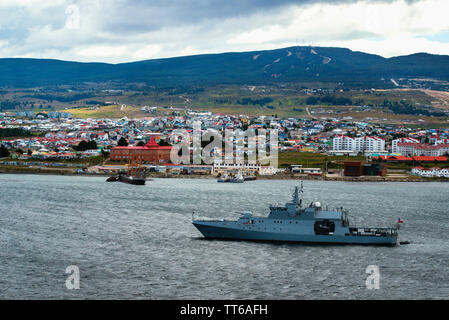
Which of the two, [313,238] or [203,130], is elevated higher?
[203,130]

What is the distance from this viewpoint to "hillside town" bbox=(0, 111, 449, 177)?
64.3m

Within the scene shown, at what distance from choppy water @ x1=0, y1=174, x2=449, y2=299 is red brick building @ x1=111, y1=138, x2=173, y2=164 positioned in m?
27.0

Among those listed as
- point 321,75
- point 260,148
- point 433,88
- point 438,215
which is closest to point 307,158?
point 260,148

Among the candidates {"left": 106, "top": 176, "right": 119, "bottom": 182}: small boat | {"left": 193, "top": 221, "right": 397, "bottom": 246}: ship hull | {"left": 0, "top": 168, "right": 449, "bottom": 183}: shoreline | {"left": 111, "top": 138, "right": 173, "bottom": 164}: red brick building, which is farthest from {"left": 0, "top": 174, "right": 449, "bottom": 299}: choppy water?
{"left": 111, "top": 138, "right": 173, "bottom": 164}: red brick building

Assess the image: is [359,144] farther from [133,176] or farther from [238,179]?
[133,176]

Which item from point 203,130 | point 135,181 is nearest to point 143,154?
point 135,181

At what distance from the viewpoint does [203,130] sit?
85625mm

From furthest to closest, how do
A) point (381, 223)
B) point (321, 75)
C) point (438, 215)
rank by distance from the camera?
point (321, 75) < point (438, 215) < point (381, 223)

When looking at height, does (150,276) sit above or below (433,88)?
below

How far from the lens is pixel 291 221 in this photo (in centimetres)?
2536

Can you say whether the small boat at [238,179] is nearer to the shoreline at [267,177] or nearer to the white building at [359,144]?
the shoreline at [267,177]

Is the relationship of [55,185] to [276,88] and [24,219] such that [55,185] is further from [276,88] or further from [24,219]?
[276,88]

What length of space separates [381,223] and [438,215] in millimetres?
5153

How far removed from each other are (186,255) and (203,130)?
63.3 m
